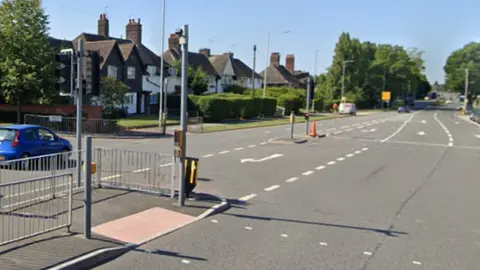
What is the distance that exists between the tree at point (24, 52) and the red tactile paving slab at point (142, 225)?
2286 cm

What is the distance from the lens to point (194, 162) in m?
9.61

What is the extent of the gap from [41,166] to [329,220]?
6246 mm

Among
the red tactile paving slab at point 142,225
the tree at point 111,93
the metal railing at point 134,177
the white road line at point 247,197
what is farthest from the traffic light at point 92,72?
the tree at point 111,93

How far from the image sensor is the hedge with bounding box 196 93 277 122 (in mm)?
41719

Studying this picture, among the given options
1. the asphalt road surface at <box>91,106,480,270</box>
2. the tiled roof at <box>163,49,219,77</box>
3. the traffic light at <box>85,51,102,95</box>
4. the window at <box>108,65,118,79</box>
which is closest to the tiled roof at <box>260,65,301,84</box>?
the tiled roof at <box>163,49,219,77</box>

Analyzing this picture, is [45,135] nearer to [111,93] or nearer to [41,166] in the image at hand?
[41,166]

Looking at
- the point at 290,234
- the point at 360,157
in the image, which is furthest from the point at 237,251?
the point at 360,157

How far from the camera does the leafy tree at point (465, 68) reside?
406 ft

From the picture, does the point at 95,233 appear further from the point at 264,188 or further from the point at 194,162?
the point at 264,188

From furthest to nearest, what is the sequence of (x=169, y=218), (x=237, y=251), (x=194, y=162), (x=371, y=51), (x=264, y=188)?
1. (x=371, y=51)
2. (x=264, y=188)
3. (x=194, y=162)
4. (x=169, y=218)
5. (x=237, y=251)

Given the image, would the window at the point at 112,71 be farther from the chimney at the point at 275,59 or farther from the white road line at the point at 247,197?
the chimney at the point at 275,59

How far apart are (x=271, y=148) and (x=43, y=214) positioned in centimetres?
1473

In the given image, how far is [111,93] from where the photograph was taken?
104 ft

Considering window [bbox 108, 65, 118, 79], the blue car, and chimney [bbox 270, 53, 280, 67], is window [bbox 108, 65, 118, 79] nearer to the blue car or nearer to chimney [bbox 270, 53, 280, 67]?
the blue car
